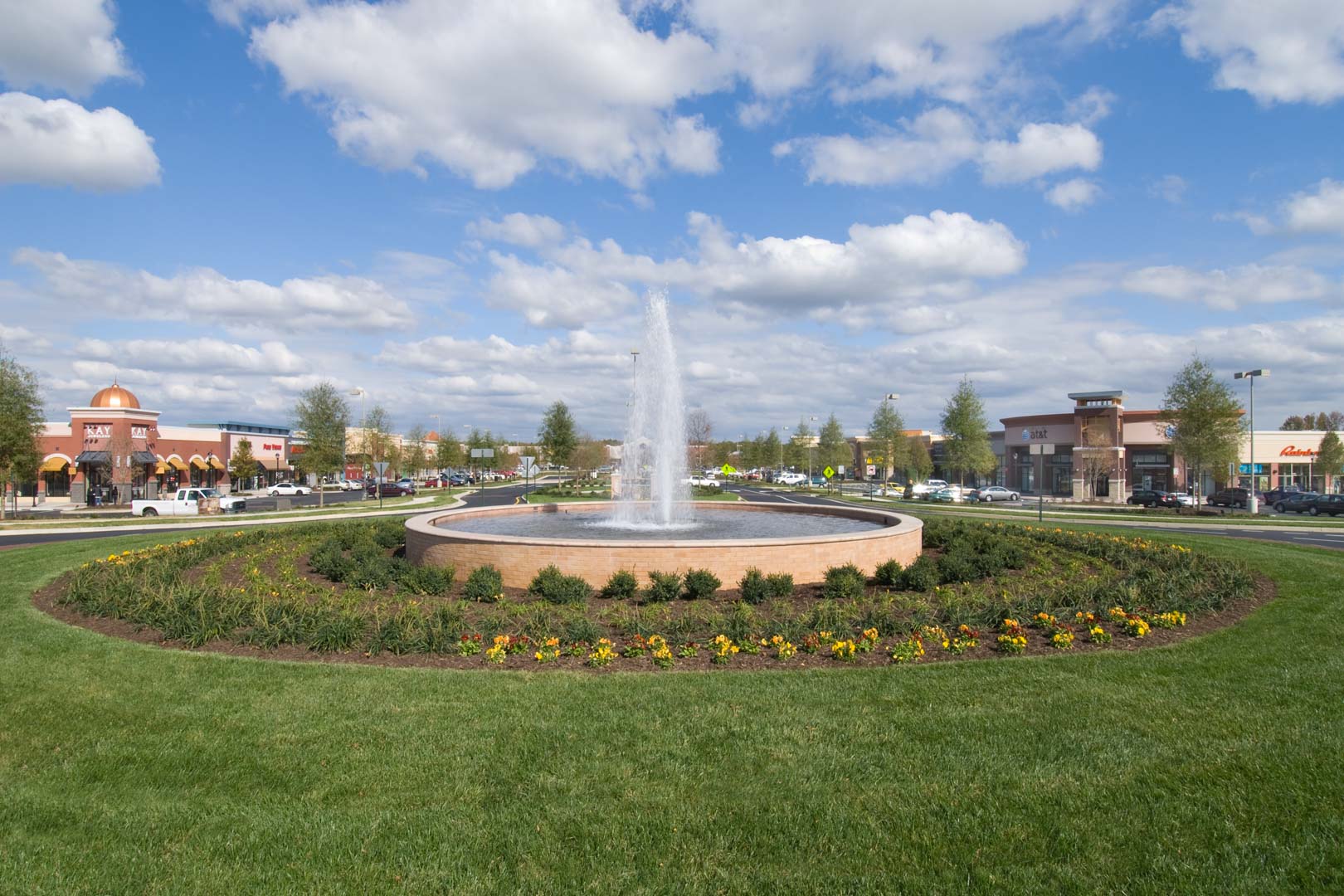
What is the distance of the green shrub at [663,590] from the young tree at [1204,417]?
39905mm

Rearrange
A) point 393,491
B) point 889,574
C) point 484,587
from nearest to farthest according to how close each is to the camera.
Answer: point 484,587 < point 889,574 < point 393,491

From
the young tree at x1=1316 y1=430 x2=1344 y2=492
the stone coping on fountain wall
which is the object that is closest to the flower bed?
the stone coping on fountain wall

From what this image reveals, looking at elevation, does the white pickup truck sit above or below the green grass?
below

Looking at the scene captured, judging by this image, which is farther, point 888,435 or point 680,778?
point 888,435

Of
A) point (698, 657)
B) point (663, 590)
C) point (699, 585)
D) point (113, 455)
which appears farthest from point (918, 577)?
point (113, 455)

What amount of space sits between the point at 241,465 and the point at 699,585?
62.8m

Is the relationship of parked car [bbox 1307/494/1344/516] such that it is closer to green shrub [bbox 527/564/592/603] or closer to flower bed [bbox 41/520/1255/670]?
flower bed [bbox 41/520/1255/670]

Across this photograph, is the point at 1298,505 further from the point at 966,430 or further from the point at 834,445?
the point at 834,445

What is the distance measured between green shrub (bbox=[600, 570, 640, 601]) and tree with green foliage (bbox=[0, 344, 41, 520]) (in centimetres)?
3879

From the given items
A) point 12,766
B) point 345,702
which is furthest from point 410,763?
point 12,766

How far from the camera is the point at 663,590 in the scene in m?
12.3

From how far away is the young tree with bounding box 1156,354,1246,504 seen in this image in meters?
40.3

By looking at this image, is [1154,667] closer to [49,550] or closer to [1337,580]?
[1337,580]

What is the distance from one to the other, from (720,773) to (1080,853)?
2.40 meters
